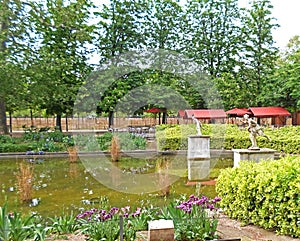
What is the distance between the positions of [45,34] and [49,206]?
430 inches

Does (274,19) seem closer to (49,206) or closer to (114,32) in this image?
(114,32)

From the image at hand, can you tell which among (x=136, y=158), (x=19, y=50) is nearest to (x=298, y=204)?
(x=136, y=158)

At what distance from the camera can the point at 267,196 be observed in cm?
285

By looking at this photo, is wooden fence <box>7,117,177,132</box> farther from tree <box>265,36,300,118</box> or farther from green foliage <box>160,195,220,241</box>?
green foliage <box>160,195,220,241</box>

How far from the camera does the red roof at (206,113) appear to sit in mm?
13152

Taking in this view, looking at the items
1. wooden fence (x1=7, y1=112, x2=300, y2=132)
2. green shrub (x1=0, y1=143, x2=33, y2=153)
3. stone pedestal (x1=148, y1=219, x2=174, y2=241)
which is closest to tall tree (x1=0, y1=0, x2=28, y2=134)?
green shrub (x1=0, y1=143, x2=33, y2=153)

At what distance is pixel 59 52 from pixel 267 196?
1269 centimetres

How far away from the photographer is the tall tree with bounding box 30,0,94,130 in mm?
11930

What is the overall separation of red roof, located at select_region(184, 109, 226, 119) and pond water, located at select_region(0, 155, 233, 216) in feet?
14.5

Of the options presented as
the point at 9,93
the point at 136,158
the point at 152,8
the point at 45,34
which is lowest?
→ the point at 136,158

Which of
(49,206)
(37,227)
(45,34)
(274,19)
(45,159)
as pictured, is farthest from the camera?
(274,19)

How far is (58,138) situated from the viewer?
40.3 ft

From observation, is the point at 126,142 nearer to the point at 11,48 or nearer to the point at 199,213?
the point at 11,48

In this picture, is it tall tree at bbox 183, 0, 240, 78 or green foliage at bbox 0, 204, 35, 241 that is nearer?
green foliage at bbox 0, 204, 35, 241
